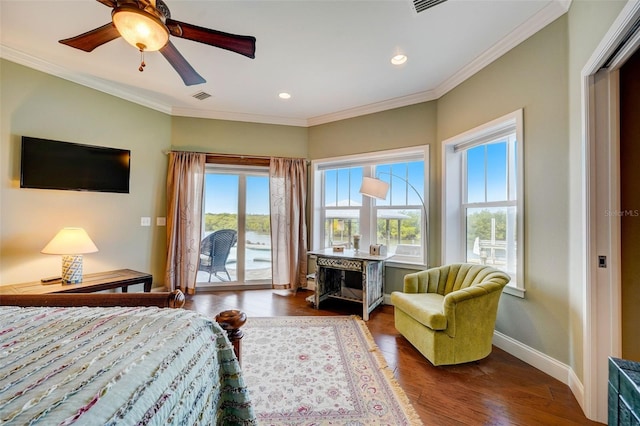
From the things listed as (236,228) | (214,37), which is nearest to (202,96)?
(236,228)

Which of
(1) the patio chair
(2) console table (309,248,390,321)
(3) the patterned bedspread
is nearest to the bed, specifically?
(3) the patterned bedspread

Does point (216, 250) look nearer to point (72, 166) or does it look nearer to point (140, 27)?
point (72, 166)

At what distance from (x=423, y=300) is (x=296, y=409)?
54.2 inches

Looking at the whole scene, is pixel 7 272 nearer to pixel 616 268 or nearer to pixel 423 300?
pixel 423 300

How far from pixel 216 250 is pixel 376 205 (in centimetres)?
252

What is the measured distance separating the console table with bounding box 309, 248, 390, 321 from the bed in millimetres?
1955

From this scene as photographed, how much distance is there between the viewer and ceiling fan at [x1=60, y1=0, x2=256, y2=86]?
4.50ft

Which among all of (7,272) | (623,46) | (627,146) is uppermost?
(623,46)

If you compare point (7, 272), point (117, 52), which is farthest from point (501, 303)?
point (7, 272)

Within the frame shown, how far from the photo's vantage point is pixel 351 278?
11.7ft

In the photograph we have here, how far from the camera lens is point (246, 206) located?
13.5 ft

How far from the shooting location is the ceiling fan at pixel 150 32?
1.37 meters

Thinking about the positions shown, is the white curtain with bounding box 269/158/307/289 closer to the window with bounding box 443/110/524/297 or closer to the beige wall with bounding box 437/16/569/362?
the window with bounding box 443/110/524/297

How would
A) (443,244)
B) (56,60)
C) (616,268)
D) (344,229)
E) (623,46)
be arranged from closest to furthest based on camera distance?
(623,46)
(616,268)
(56,60)
(443,244)
(344,229)
